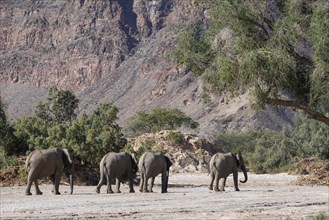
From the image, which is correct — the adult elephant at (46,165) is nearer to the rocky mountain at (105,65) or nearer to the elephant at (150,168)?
the elephant at (150,168)

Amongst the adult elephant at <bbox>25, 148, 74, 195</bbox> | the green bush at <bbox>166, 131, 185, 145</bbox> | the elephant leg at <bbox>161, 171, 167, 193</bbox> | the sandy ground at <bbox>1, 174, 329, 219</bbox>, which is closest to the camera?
the sandy ground at <bbox>1, 174, 329, 219</bbox>

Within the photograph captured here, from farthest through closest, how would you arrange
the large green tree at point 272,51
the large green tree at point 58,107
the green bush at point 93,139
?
the large green tree at point 58,107, the green bush at point 93,139, the large green tree at point 272,51

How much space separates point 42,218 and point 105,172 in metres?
12.4

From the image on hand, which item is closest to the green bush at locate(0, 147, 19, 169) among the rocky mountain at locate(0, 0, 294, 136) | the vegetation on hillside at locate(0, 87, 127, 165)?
the vegetation on hillside at locate(0, 87, 127, 165)

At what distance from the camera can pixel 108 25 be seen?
196000 mm

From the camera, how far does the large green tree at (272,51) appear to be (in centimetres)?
1898

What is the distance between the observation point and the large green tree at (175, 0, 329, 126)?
18984mm

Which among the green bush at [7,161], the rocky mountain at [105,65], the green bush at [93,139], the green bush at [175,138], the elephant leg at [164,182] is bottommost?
the elephant leg at [164,182]

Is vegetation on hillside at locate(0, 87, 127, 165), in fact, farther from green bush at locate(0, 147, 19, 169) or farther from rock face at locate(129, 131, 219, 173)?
rock face at locate(129, 131, 219, 173)

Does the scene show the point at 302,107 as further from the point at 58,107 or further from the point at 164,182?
the point at 58,107

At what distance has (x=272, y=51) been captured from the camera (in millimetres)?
19078

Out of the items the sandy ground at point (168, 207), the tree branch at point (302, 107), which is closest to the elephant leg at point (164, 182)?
the sandy ground at point (168, 207)

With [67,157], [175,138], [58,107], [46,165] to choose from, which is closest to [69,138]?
[67,157]

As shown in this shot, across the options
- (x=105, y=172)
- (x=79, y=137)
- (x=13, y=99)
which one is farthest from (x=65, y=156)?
(x=13, y=99)
